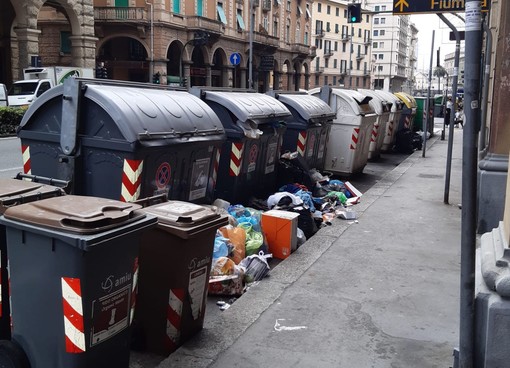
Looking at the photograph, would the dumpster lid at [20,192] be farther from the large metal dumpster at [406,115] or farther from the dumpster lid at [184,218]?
the large metal dumpster at [406,115]

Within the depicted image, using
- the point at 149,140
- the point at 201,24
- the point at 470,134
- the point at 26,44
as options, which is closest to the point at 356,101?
the point at 149,140

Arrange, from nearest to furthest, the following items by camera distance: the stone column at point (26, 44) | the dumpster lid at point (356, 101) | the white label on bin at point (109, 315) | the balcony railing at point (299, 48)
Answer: the white label on bin at point (109, 315)
the dumpster lid at point (356, 101)
the stone column at point (26, 44)
the balcony railing at point (299, 48)

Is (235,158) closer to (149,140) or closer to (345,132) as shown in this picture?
(149,140)

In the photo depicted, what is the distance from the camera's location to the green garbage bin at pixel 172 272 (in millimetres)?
3994

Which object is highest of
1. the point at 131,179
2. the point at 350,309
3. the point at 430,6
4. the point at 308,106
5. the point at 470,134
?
the point at 430,6

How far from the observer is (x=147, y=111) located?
19.2ft

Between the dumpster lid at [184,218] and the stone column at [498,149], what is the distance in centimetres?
442

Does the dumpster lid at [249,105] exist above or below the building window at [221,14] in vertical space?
below

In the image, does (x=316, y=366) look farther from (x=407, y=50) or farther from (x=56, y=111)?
(x=407, y=50)

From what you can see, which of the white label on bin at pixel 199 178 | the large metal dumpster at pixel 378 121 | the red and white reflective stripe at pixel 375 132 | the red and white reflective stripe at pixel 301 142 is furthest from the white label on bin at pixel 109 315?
the red and white reflective stripe at pixel 375 132

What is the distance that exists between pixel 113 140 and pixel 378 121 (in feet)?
36.4

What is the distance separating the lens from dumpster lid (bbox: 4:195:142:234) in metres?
3.17

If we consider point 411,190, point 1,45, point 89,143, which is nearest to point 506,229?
point 89,143

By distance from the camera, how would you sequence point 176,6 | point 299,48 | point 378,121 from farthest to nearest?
1. point 299,48
2. point 176,6
3. point 378,121
